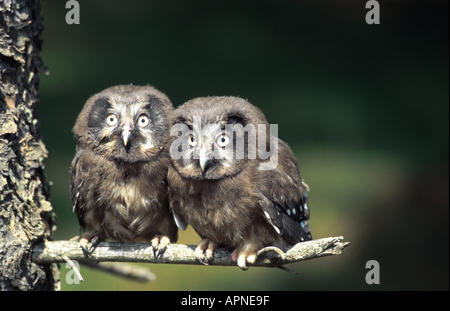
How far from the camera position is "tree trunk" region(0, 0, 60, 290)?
2.57m

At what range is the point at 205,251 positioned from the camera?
2.65 m

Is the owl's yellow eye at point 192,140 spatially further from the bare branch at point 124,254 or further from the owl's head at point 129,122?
the bare branch at point 124,254

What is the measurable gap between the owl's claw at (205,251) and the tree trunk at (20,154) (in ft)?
2.90

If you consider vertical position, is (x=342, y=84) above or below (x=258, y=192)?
above

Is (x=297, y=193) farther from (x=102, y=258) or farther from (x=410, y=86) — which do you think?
(x=410, y=86)

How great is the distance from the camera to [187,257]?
2.59 meters

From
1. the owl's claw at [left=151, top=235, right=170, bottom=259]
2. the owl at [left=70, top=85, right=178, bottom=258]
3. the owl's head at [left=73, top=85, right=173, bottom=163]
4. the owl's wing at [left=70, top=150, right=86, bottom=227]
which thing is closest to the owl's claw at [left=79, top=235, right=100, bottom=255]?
the owl at [left=70, top=85, right=178, bottom=258]

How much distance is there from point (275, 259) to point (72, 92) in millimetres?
3218

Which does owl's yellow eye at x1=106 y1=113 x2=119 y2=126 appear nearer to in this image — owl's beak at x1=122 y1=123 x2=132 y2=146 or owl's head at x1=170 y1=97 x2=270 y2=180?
owl's beak at x1=122 y1=123 x2=132 y2=146

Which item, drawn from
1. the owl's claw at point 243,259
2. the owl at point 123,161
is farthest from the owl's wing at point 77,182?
the owl's claw at point 243,259

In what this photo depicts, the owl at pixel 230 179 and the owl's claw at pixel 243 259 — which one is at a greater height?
the owl at pixel 230 179

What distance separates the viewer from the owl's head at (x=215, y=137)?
2.43m

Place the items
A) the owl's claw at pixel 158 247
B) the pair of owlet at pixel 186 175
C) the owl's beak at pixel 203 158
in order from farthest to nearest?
the owl's claw at pixel 158 247 < the pair of owlet at pixel 186 175 < the owl's beak at pixel 203 158

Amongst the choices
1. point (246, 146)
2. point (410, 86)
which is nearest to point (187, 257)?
point (246, 146)
